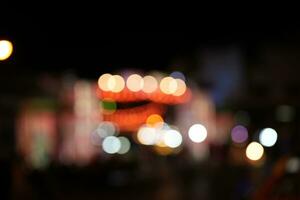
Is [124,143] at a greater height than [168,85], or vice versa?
[168,85]

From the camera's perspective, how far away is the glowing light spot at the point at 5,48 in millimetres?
7562

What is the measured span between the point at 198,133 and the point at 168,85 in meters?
11.1

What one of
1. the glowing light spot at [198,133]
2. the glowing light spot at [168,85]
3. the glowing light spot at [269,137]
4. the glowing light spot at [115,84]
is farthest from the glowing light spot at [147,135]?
the glowing light spot at [269,137]

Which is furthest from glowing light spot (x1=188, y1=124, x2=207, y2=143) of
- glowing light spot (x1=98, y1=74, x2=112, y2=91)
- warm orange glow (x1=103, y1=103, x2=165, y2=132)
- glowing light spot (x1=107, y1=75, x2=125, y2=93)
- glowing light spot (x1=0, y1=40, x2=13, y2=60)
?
glowing light spot (x1=0, y1=40, x2=13, y2=60)

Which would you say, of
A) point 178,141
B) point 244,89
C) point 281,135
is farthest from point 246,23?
point 178,141

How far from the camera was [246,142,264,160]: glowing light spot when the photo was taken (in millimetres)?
13444

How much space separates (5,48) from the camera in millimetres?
7641

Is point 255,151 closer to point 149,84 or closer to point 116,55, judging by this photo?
point 116,55

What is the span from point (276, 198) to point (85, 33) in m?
3.85

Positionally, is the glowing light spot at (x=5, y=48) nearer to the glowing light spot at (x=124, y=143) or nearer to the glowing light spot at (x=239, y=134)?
the glowing light spot at (x=239, y=134)

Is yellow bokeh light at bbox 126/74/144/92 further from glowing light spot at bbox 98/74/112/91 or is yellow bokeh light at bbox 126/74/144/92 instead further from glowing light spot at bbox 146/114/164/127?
glowing light spot at bbox 146/114/164/127

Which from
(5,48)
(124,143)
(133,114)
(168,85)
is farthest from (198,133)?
(5,48)

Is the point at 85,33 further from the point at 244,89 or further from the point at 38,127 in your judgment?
the point at 38,127

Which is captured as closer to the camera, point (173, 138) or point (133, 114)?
point (133, 114)
